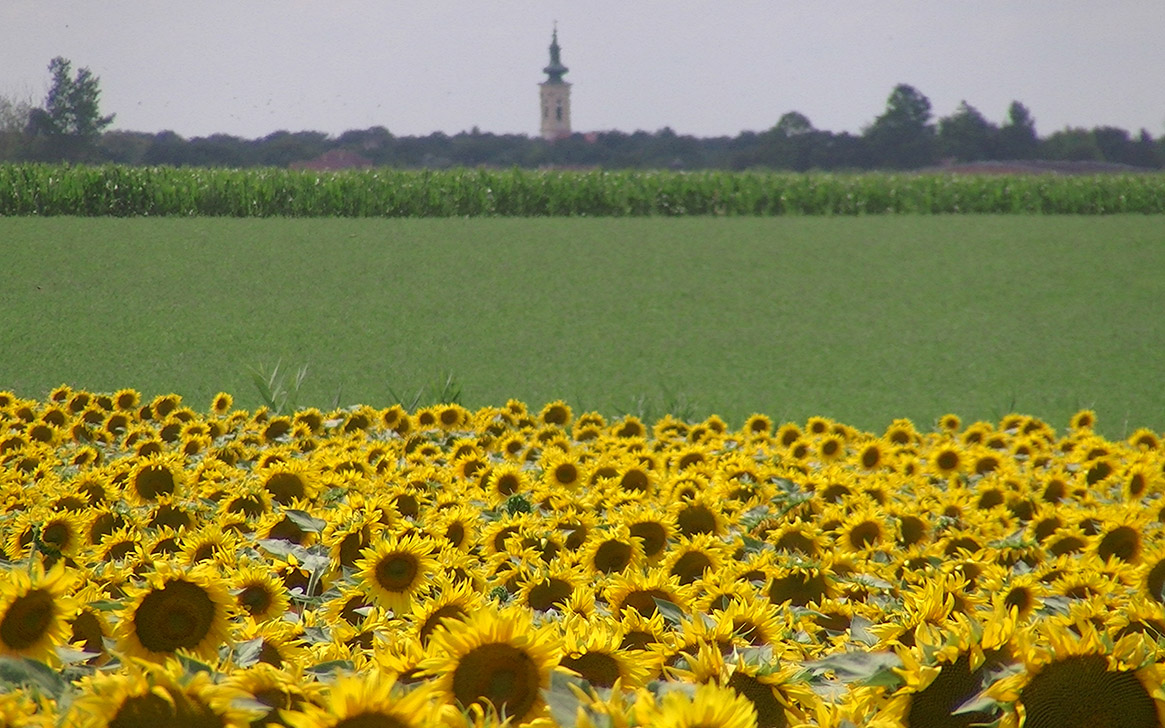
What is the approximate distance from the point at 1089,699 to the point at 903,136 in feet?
78.1

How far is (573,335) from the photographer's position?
303 inches

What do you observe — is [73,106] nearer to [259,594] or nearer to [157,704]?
[259,594]

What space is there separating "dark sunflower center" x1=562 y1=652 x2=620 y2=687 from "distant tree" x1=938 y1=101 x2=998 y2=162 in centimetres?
2243

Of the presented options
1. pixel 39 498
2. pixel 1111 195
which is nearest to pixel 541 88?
pixel 39 498

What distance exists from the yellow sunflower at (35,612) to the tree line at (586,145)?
5898 mm

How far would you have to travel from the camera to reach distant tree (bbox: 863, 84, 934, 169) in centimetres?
2245

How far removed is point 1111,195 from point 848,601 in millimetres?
30995

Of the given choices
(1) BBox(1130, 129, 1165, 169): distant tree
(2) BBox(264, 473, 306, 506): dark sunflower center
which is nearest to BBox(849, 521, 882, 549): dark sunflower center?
(2) BBox(264, 473, 306, 506): dark sunflower center

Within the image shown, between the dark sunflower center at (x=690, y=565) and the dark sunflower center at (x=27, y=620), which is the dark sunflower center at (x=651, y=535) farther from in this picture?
the dark sunflower center at (x=27, y=620)

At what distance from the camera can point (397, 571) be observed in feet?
5.64

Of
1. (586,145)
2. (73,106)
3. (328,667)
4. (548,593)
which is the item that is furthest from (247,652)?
(586,145)

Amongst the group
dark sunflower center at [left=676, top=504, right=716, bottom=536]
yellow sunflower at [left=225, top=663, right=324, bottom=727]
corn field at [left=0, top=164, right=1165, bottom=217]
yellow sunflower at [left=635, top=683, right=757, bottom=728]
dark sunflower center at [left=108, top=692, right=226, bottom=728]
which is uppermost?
corn field at [left=0, top=164, right=1165, bottom=217]

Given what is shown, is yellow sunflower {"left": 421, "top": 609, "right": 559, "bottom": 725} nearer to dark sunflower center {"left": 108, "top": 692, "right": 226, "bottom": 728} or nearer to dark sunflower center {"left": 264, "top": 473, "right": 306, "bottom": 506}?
dark sunflower center {"left": 108, "top": 692, "right": 226, "bottom": 728}

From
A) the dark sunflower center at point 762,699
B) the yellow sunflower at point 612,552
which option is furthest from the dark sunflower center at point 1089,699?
the yellow sunflower at point 612,552
